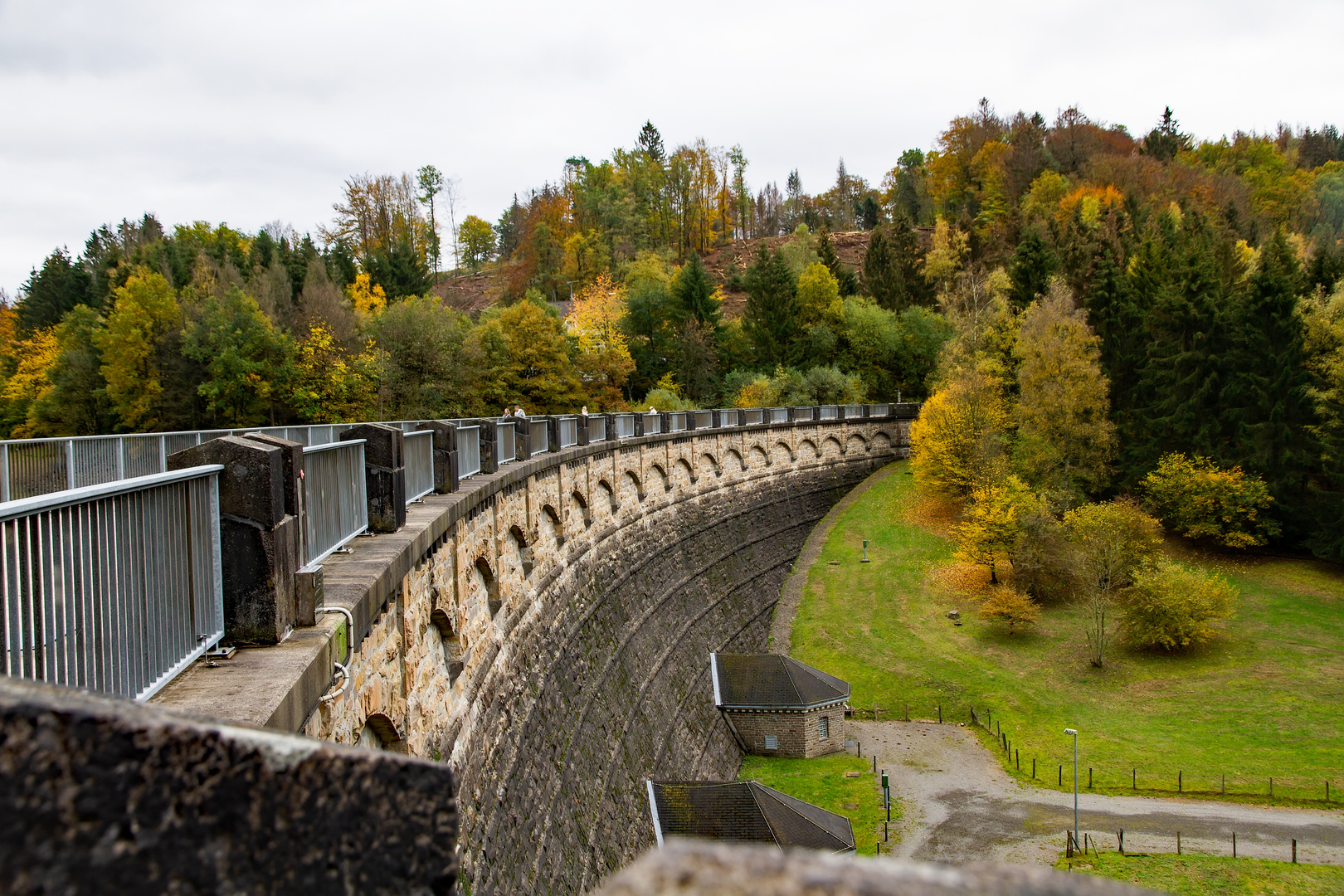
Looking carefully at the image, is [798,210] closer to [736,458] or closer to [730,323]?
[730,323]

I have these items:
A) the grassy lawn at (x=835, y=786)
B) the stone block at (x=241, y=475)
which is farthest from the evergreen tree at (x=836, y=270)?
the stone block at (x=241, y=475)

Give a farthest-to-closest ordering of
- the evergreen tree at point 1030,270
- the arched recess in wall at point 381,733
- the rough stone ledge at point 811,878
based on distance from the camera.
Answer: the evergreen tree at point 1030,270 → the arched recess in wall at point 381,733 → the rough stone ledge at point 811,878

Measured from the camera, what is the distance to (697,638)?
26906 millimetres

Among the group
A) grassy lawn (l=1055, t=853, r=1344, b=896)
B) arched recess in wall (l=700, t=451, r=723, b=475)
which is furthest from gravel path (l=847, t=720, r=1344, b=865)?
arched recess in wall (l=700, t=451, r=723, b=475)

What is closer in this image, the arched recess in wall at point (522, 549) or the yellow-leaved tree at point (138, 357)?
the arched recess in wall at point (522, 549)

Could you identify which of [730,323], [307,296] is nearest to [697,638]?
[307,296]

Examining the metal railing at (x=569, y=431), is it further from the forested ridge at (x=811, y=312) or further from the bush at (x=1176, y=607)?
the bush at (x=1176, y=607)

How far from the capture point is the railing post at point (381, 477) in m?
7.51

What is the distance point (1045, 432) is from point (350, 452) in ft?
129

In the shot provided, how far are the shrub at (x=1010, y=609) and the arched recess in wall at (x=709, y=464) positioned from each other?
11.6 m

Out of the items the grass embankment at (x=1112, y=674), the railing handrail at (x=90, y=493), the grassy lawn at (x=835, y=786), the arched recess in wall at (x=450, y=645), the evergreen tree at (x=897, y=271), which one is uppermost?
the evergreen tree at (x=897, y=271)

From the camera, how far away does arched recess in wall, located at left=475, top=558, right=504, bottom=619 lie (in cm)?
1152

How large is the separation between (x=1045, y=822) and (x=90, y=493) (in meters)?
24.2

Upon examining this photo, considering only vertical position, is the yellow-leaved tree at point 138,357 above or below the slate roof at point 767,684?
above
